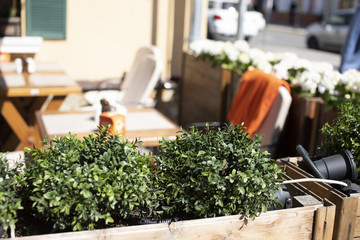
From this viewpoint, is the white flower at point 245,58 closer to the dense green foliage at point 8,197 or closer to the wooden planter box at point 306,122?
the wooden planter box at point 306,122

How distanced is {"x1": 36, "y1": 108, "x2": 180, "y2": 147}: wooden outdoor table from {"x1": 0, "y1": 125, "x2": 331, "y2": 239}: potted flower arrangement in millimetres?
1204

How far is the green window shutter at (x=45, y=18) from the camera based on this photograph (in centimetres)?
630

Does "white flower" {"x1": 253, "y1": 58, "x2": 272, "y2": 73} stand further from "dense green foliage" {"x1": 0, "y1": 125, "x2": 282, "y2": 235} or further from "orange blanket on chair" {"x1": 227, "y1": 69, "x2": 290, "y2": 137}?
"dense green foliage" {"x1": 0, "y1": 125, "x2": 282, "y2": 235}

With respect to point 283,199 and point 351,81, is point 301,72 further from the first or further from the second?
point 283,199

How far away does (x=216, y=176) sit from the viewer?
5.37ft

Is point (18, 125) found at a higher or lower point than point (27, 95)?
lower

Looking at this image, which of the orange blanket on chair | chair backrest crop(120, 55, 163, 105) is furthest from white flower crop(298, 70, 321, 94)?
chair backrest crop(120, 55, 163, 105)

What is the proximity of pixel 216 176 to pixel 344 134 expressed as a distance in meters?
0.86

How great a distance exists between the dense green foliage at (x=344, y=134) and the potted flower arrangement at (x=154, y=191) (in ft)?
1.72

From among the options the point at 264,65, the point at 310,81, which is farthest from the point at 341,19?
the point at 310,81

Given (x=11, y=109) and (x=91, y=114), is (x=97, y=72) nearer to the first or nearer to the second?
(x=11, y=109)

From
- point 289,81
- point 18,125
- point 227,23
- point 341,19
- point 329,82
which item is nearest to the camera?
point 329,82

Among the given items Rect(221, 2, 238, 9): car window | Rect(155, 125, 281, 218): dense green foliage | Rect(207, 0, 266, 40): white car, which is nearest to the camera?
Rect(155, 125, 281, 218): dense green foliage

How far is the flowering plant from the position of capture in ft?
11.1
